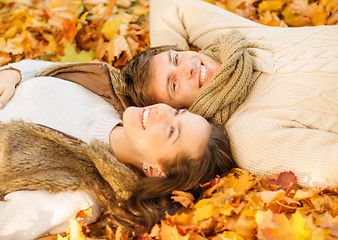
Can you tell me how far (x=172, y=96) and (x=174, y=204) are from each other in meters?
0.77

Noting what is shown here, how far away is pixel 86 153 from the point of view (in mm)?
2084

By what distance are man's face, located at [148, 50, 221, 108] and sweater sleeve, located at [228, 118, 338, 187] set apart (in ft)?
1.34

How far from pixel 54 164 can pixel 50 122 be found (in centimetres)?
33

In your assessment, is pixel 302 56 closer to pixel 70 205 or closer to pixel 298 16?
pixel 298 16

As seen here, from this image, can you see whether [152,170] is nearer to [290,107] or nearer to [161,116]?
[161,116]

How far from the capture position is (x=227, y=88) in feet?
7.60

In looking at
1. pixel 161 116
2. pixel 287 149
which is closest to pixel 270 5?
pixel 287 149

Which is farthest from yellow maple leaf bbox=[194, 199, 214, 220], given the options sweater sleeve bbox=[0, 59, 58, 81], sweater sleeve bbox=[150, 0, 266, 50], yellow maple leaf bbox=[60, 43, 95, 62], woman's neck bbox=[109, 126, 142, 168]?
yellow maple leaf bbox=[60, 43, 95, 62]

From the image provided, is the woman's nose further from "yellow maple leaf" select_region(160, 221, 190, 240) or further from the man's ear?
"yellow maple leaf" select_region(160, 221, 190, 240)

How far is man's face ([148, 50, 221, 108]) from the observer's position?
2.40 metres

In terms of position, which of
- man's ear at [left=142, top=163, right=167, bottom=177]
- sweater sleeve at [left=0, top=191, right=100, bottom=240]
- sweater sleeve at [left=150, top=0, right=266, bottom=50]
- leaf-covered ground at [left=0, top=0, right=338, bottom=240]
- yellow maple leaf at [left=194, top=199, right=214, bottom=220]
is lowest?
sweater sleeve at [left=0, top=191, right=100, bottom=240]

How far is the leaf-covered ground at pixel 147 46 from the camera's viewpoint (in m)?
1.65

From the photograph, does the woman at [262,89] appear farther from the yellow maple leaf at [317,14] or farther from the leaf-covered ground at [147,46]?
the yellow maple leaf at [317,14]

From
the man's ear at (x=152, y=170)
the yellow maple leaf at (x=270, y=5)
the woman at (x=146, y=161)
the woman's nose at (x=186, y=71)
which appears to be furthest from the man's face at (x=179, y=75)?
the yellow maple leaf at (x=270, y=5)
